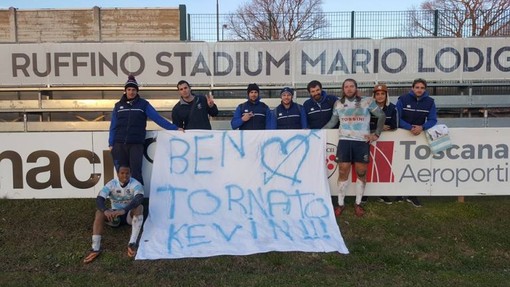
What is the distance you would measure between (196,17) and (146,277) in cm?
931

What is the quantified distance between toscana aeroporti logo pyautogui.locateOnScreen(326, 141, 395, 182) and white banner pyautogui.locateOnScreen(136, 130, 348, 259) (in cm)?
22

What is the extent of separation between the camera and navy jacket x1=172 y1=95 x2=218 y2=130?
6070mm

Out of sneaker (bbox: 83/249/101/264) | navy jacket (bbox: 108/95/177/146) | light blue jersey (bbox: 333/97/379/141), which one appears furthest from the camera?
light blue jersey (bbox: 333/97/379/141)

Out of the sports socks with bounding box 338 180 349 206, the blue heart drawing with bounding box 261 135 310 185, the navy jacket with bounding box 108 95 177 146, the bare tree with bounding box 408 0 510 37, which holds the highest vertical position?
the bare tree with bounding box 408 0 510 37

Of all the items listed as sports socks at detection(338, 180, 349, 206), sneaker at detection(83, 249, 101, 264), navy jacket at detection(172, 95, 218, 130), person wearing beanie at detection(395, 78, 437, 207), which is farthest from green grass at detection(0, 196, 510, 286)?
navy jacket at detection(172, 95, 218, 130)

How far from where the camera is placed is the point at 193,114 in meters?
6.07

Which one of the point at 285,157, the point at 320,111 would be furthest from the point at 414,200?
the point at 285,157

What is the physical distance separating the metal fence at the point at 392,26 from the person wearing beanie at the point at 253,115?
18.3 ft

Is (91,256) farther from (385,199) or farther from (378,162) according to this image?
(385,199)

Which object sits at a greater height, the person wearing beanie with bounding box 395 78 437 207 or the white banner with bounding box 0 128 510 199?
the person wearing beanie with bounding box 395 78 437 207

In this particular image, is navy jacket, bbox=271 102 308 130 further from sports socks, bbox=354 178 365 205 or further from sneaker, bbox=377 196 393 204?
sneaker, bbox=377 196 393 204

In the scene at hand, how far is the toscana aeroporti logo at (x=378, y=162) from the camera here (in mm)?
6082

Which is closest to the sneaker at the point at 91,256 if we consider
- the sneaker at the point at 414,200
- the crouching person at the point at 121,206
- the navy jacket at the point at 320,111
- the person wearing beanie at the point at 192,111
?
the crouching person at the point at 121,206

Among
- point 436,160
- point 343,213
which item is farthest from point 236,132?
point 436,160
